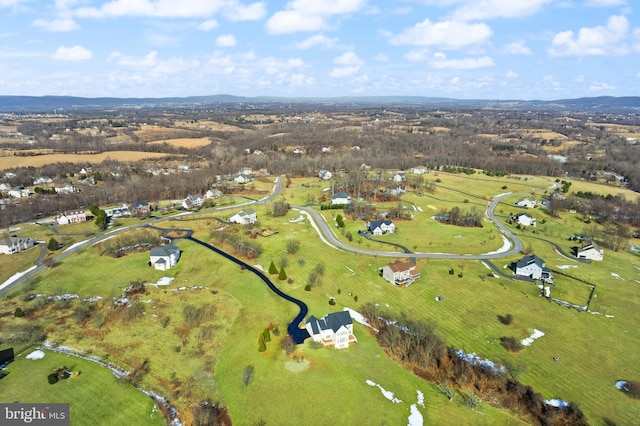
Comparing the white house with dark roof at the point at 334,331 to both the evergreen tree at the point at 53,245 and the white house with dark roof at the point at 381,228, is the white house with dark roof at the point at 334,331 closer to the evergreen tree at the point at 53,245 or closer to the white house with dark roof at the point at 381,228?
the white house with dark roof at the point at 381,228

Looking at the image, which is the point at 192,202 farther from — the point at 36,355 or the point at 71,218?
the point at 36,355

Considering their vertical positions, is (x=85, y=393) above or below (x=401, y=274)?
below

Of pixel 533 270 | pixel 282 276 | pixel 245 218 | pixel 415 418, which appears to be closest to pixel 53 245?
pixel 245 218

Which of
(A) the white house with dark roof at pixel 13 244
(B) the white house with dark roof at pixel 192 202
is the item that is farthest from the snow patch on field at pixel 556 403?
(B) the white house with dark roof at pixel 192 202

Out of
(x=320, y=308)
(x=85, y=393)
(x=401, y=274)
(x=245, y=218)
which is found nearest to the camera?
(x=85, y=393)

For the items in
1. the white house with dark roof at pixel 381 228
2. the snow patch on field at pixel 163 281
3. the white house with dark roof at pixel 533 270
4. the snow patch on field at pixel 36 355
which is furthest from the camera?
the white house with dark roof at pixel 381 228

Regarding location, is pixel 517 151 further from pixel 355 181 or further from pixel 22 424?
pixel 22 424

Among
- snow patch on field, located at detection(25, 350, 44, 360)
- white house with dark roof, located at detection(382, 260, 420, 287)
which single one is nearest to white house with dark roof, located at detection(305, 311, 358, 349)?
white house with dark roof, located at detection(382, 260, 420, 287)
